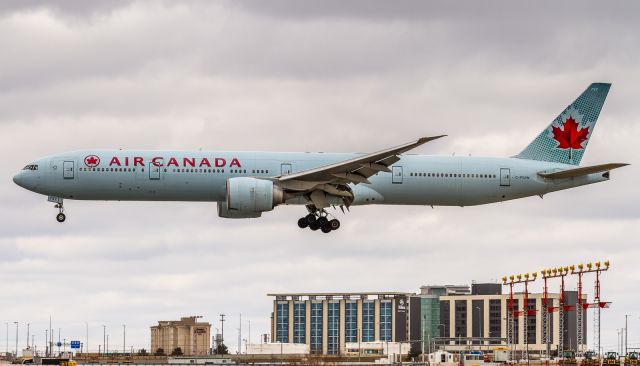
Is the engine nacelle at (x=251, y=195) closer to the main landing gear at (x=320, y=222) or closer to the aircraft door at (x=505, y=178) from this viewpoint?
the main landing gear at (x=320, y=222)

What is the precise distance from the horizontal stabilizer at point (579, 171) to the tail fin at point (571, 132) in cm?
233

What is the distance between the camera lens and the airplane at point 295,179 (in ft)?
241

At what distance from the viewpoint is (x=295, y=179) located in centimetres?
7338

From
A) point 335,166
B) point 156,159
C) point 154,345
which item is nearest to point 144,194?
point 156,159

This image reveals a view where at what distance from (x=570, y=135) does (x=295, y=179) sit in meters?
22.6

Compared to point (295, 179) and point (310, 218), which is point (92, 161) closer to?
point (295, 179)

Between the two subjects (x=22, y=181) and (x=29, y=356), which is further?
(x=29, y=356)


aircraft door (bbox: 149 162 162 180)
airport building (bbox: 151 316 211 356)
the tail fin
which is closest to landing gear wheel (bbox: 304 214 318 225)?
aircraft door (bbox: 149 162 162 180)

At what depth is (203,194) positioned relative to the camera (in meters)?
74.8

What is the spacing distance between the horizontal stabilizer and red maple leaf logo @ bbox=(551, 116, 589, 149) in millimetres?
4089

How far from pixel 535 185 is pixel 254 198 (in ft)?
64.9

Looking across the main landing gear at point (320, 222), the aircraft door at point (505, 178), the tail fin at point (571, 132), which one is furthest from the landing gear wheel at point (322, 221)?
the tail fin at point (571, 132)

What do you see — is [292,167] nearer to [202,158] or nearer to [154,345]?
[202,158]

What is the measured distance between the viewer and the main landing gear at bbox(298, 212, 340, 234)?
77.9 meters
